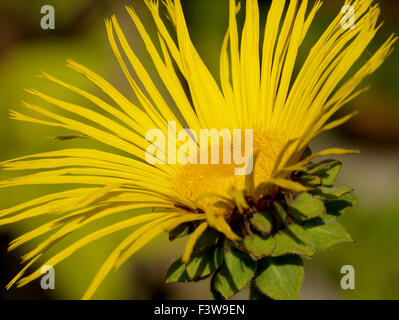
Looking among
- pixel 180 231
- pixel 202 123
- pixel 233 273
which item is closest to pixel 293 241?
pixel 233 273

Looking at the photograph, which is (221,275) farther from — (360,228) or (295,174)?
(360,228)

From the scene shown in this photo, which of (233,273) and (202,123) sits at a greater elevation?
(202,123)

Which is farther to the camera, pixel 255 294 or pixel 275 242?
pixel 255 294

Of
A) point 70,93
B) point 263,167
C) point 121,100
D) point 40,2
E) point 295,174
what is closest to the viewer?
point 295,174

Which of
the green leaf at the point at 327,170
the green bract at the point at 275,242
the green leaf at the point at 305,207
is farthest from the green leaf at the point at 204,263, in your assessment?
the green leaf at the point at 327,170

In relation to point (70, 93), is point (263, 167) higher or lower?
lower

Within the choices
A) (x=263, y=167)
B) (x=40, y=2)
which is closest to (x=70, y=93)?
(x=40, y=2)

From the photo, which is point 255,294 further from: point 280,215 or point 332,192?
point 332,192
